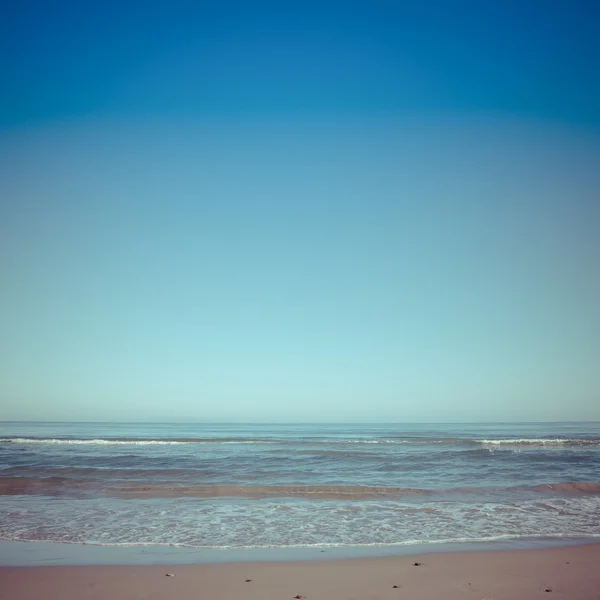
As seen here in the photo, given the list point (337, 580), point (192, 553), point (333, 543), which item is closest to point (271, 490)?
point (333, 543)

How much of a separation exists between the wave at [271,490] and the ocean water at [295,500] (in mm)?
48

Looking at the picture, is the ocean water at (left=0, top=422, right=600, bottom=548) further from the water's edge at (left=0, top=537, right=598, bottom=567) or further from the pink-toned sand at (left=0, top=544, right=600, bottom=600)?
the pink-toned sand at (left=0, top=544, right=600, bottom=600)

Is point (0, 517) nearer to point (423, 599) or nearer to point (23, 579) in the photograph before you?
point (23, 579)

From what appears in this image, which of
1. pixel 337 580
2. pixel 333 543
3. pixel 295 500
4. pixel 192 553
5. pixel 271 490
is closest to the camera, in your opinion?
pixel 337 580

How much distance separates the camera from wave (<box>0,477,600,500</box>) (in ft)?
48.4

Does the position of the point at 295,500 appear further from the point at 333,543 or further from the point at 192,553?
the point at 192,553

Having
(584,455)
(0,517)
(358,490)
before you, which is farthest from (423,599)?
(584,455)

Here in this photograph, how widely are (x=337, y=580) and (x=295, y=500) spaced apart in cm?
722

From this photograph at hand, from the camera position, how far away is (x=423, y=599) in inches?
246

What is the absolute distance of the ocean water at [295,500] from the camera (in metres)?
9.75

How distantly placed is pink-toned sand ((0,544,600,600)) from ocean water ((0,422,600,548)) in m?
1.49

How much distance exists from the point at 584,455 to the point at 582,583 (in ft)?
79.0

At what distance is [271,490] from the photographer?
15.5m

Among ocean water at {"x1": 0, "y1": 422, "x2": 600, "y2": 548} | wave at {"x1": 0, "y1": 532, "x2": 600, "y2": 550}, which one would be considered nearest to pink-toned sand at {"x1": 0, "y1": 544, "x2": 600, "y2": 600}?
wave at {"x1": 0, "y1": 532, "x2": 600, "y2": 550}
